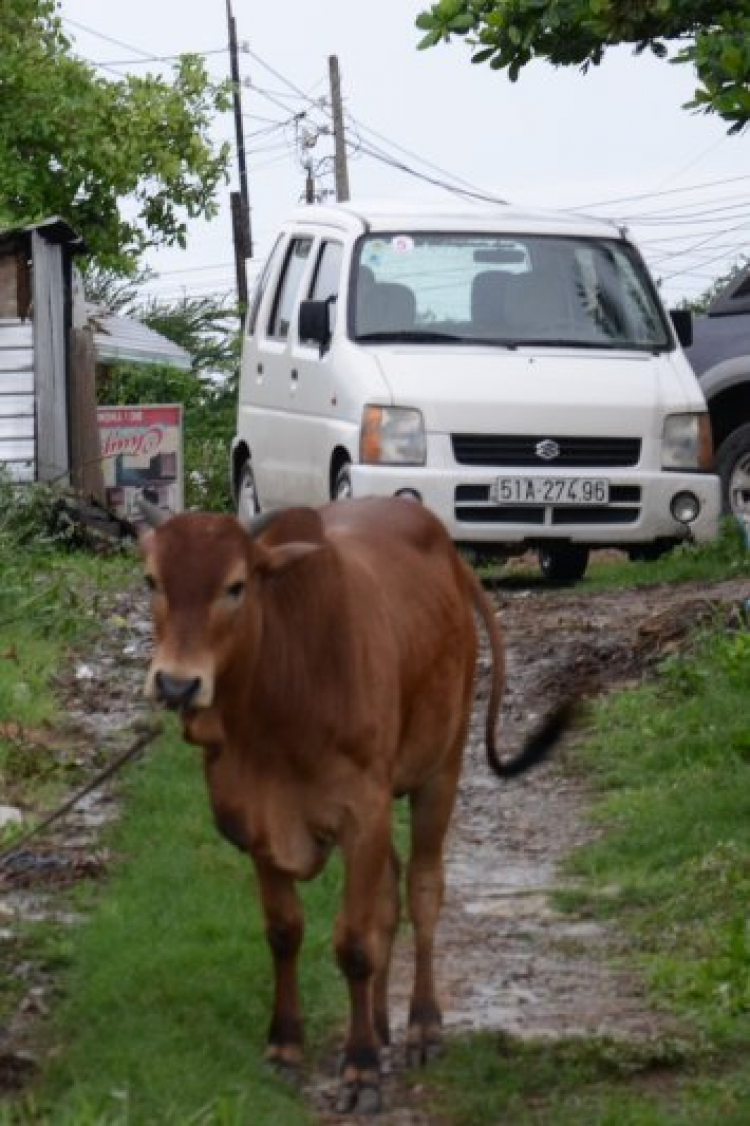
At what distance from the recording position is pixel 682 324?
52.2 feet

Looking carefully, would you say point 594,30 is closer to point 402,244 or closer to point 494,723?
point 494,723

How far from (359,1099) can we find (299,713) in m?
0.89

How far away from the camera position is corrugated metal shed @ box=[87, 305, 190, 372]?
32.0 metres

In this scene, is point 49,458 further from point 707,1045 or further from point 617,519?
point 707,1045

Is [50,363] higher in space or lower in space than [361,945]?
higher

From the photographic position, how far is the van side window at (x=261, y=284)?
55.1ft

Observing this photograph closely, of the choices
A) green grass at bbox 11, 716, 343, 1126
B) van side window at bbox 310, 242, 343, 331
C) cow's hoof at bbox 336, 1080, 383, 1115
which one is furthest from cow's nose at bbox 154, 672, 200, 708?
van side window at bbox 310, 242, 343, 331

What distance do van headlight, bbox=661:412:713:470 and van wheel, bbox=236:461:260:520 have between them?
9.06ft

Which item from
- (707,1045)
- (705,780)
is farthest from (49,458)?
(707,1045)

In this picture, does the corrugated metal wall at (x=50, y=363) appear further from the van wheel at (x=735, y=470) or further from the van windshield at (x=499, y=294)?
the van wheel at (x=735, y=470)

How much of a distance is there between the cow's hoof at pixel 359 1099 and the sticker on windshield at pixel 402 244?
930cm

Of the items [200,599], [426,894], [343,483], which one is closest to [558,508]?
[343,483]

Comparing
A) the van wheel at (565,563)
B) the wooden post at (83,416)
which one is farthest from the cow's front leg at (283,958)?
the wooden post at (83,416)

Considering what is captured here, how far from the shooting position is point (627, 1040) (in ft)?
22.6
